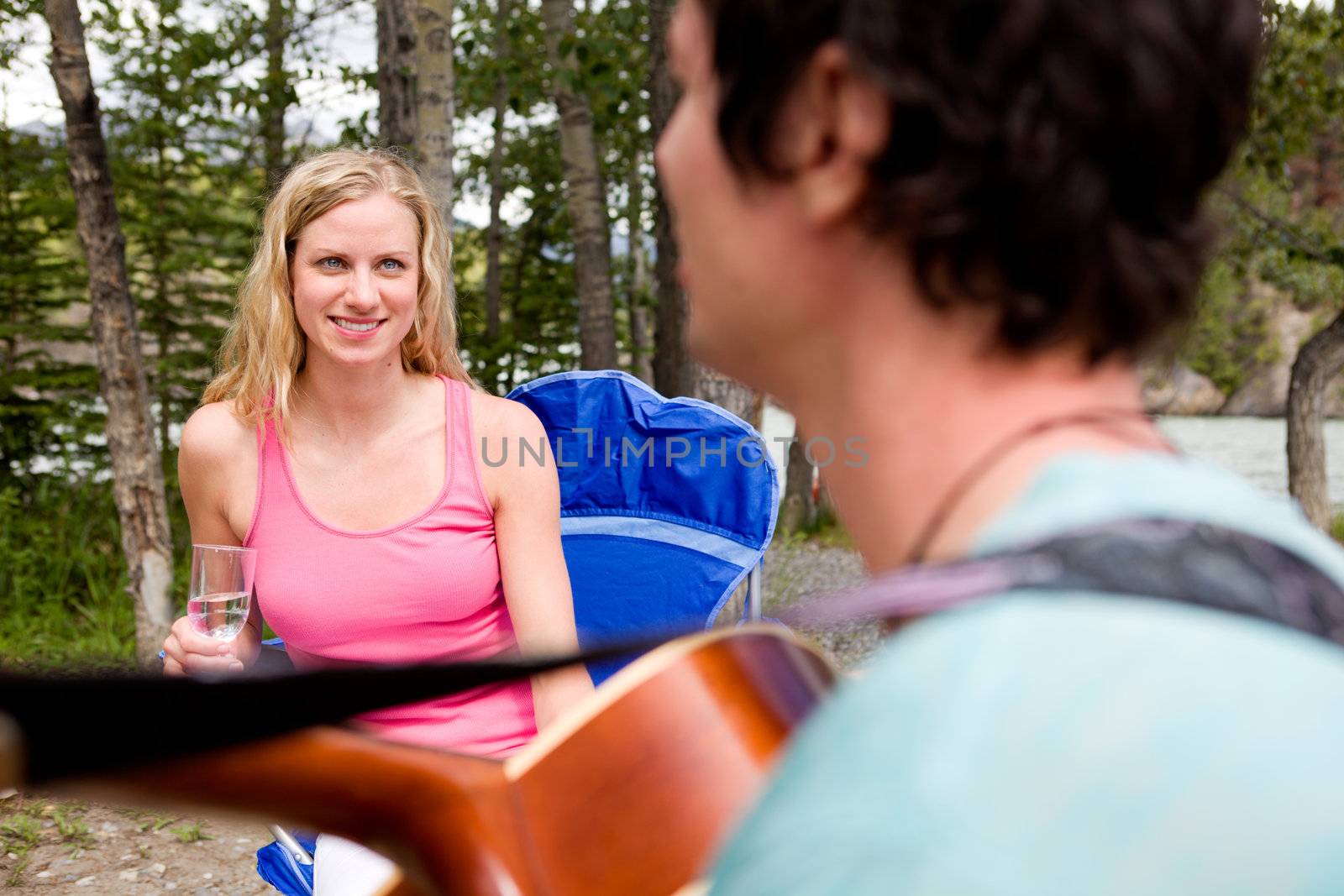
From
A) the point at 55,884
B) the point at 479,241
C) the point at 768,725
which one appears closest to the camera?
the point at 768,725

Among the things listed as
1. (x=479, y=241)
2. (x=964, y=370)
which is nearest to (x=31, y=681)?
(x=964, y=370)

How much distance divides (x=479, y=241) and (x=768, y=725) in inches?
426

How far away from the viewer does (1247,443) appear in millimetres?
20562

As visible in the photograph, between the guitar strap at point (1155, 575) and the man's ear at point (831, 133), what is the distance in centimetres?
23

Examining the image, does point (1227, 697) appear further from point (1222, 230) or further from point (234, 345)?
point (234, 345)

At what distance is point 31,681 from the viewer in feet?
2.05

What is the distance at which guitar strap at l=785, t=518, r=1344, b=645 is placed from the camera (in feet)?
1.61

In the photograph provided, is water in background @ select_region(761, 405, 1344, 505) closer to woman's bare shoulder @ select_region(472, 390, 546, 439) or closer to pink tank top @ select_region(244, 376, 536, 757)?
woman's bare shoulder @ select_region(472, 390, 546, 439)

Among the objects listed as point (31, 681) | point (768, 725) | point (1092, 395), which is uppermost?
point (1092, 395)

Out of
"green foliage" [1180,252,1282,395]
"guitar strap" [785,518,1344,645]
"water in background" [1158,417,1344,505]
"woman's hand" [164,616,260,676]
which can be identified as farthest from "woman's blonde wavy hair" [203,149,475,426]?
"green foliage" [1180,252,1282,395]

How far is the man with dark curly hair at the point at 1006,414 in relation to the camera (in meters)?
0.45

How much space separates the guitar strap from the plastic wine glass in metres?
1.65

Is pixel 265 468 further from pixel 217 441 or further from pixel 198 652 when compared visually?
pixel 198 652

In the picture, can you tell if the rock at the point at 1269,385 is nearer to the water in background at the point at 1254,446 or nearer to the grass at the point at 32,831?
the water in background at the point at 1254,446
